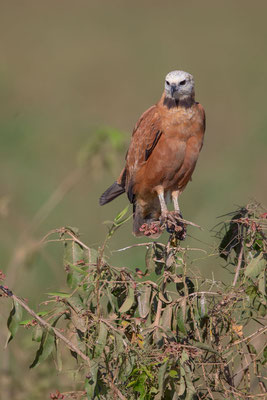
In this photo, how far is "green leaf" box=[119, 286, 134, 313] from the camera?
289 cm

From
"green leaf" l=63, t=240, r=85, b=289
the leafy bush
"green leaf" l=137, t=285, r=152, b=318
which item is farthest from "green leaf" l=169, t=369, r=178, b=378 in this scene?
"green leaf" l=63, t=240, r=85, b=289

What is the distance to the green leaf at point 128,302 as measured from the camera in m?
2.89

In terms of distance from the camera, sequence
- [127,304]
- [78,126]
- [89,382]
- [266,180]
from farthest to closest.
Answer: [78,126] < [266,180] < [127,304] < [89,382]

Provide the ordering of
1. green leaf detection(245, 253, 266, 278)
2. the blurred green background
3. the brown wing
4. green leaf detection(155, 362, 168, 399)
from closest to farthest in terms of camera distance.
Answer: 1. green leaf detection(155, 362, 168, 399)
2. green leaf detection(245, 253, 266, 278)
3. the brown wing
4. the blurred green background

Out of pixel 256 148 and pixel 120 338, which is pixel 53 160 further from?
pixel 120 338

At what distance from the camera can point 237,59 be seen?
13695mm

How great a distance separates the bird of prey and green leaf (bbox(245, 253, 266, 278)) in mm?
1850

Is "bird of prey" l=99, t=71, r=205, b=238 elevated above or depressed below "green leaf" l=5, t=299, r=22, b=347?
above

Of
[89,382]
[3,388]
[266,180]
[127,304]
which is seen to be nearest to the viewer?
[89,382]

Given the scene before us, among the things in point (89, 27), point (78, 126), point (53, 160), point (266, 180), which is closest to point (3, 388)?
point (266, 180)

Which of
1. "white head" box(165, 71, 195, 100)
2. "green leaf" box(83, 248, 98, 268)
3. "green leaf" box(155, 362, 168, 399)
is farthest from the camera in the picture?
"white head" box(165, 71, 195, 100)

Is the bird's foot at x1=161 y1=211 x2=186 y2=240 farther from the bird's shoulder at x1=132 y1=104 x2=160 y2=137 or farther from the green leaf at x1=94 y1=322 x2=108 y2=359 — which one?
the green leaf at x1=94 y1=322 x2=108 y2=359

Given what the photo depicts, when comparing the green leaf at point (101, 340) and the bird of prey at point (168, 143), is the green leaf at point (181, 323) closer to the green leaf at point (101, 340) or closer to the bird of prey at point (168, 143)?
the green leaf at point (101, 340)

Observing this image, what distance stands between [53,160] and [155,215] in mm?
4103
